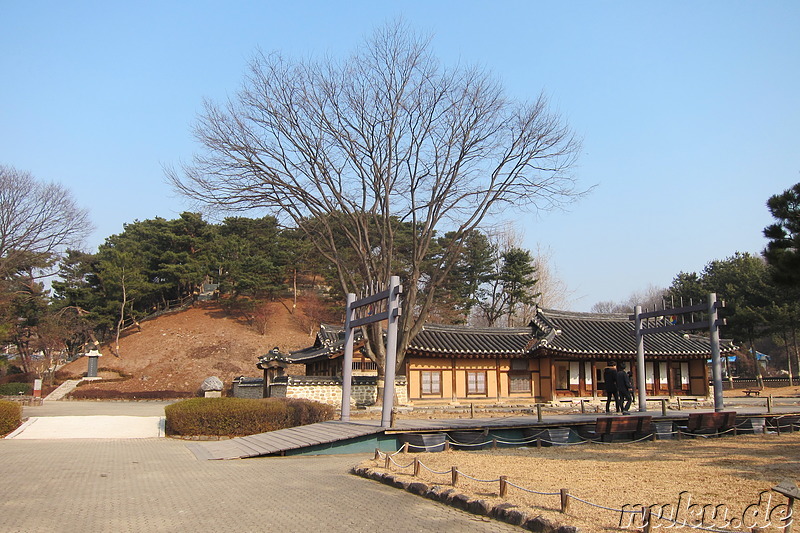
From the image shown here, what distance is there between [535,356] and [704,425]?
13.3m

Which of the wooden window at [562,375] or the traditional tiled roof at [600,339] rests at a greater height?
the traditional tiled roof at [600,339]

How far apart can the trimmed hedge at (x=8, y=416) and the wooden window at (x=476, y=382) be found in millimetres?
17721

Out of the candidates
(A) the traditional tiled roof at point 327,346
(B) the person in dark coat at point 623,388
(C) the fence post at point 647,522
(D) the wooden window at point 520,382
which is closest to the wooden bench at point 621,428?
(B) the person in dark coat at point 623,388

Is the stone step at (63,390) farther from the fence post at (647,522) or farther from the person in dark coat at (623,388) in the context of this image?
the fence post at (647,522)

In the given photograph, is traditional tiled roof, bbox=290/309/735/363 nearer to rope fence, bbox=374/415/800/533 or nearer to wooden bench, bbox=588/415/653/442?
rope fence, bbox=374/415/800/533

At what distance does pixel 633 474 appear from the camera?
10.1 m

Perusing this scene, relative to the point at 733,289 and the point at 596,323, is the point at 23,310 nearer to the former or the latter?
the point at 596,323

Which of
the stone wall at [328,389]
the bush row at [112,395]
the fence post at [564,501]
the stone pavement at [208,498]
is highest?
the stone wall at [328,389]

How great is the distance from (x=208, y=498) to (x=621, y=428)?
1034cm

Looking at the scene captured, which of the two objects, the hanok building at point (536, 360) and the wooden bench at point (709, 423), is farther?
the hanok building at point (536, 360)

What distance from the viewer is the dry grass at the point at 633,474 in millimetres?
7463

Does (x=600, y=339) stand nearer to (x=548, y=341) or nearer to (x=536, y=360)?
(x=536, y=360)

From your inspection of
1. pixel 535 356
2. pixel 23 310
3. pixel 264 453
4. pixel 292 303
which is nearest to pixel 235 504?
pixel 264 453

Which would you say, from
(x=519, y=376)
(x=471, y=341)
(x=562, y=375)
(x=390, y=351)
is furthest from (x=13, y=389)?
(x=390, y=351)
